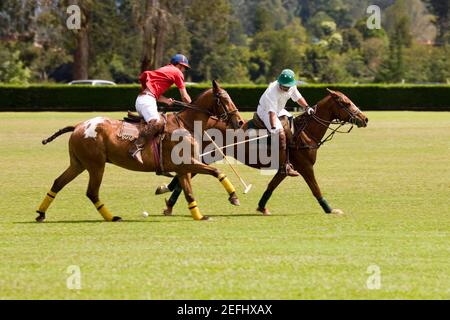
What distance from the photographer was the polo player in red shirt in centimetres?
1559

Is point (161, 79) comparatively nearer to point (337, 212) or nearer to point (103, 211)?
point (103, 211)

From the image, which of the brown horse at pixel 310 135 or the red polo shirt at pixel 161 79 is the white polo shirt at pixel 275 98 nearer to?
the brown horse at pixel 310 135

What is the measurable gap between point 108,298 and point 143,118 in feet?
20.3

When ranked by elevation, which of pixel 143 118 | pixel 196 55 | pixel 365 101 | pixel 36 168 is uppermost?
pixel 143 118

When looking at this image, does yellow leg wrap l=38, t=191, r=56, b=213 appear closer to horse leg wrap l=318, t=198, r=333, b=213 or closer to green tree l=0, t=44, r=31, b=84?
horse leg wrap l=318, t=198, r=333, b=213

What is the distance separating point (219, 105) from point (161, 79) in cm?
88

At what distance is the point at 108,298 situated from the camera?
985 cm

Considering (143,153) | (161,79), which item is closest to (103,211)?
(143,153)

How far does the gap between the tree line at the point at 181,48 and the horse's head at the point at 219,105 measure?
42006 millimetres

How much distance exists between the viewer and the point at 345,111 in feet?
56.2
